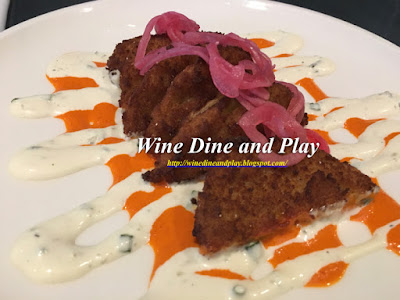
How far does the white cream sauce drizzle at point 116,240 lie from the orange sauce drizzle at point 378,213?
81 mm

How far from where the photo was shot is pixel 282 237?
Answer: 3.03 metres

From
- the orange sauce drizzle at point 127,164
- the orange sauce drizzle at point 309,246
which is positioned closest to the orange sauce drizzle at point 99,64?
the orange sauce drizzle at point 127,164

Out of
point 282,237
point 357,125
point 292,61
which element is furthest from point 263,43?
point 282,237

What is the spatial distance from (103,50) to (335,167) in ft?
9.56

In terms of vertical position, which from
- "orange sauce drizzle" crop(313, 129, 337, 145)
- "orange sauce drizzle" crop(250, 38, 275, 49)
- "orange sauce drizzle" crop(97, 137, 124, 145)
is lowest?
"orange sauce drizzle" crop(97, 137, 124, 145)

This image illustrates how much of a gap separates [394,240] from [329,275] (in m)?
0.57

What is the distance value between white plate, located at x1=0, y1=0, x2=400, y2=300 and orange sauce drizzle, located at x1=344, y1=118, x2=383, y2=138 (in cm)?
43

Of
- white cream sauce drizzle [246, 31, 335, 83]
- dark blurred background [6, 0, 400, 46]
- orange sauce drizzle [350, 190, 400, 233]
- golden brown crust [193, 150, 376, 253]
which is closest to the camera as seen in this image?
golden brown crust [193, 150, 376, 253]

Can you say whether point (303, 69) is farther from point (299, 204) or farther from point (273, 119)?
point (299, 204)

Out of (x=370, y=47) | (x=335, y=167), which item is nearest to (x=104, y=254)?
(x=335, y=167)

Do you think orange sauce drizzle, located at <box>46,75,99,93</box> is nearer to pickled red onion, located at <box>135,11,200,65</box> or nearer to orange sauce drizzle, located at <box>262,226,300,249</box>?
pickled red onion, located at <box>135,11,200,65</box>

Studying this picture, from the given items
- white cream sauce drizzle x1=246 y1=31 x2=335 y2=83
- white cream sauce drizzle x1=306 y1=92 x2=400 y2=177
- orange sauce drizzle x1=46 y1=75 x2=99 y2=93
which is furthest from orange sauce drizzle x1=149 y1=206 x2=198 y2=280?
white cream sauce drizzle x1=246 y1=31 x2=335 y2=83

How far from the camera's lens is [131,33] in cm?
507

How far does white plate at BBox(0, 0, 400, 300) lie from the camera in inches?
107
